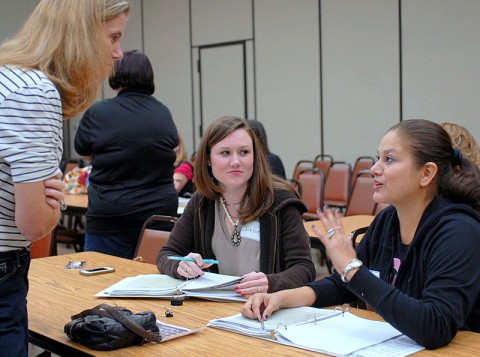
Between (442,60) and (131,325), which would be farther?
(442,60)

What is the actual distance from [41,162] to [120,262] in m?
1.54

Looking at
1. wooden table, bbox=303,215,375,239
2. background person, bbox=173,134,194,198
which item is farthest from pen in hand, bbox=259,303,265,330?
background person, bbox=173,134,194,198

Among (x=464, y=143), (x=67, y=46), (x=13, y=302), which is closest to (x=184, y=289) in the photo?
(x=13, y=302)

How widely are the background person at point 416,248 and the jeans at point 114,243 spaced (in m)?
1.73

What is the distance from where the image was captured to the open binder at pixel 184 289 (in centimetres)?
223

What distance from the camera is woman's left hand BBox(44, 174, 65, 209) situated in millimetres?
1467

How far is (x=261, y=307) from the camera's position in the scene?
1.95 meters

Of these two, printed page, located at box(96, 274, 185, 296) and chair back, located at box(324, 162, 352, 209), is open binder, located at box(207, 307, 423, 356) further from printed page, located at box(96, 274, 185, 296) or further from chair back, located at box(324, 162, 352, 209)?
chair back, located at box(324, 162, 352, 209)

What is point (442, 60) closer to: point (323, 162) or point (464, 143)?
point (323, 162)

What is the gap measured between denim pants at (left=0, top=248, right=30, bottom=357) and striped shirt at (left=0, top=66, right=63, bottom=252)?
4 centimetres

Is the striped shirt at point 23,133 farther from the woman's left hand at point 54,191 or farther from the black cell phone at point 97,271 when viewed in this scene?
the black cell phone at point 97,271

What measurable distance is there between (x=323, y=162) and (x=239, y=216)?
5.68 meters

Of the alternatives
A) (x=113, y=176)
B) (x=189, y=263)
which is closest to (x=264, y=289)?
(x=189, y=263)

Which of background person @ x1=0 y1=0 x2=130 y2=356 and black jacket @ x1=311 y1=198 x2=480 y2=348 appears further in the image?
black jacket @ x1=311 y1=198 x2=480 y2=348
